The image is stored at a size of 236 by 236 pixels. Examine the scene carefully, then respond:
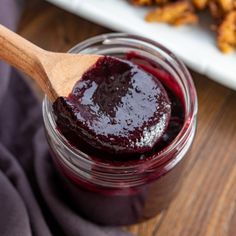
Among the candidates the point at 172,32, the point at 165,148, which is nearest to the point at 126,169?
the point at 165,148

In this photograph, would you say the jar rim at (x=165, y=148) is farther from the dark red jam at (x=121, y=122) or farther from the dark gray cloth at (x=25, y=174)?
the dark gray cloth at (x=25, y=174)

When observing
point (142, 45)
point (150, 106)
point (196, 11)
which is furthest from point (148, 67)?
point (196, 11)

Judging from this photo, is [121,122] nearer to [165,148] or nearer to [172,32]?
[165,148]

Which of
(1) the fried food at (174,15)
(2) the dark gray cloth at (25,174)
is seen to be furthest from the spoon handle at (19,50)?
(1) the fried food at (174,15)

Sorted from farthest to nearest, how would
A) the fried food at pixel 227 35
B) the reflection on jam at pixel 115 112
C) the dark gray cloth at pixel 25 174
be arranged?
the fried food at pixel 227 35
the dark gray cloth at pixel 25 174
the reflection on jam at pixel 115 112

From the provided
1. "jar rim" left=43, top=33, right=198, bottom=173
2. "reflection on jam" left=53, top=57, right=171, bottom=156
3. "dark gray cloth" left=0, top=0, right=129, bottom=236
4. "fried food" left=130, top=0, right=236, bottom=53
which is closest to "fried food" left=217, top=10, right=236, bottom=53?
"fried food" left=130, top=0, right=236, bottom=53

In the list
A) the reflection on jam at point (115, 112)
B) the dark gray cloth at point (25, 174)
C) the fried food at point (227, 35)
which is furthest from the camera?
the fried food at point (227, 35)

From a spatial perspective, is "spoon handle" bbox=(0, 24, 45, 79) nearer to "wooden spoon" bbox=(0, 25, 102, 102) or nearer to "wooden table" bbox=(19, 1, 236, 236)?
"wooden spoon" bbox=(0, 25, 102, 102)
